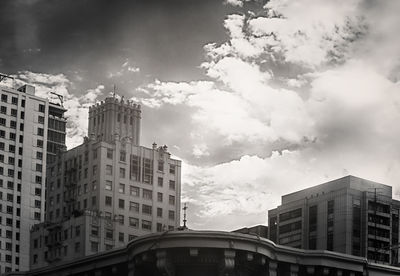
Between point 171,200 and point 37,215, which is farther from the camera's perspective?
point 37,215

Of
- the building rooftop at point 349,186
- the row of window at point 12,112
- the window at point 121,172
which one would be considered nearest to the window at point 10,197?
the row of window at point 12,112

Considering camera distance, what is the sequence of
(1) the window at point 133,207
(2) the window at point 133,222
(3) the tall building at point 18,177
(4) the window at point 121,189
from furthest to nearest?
(3) the tall building at point 18,177, (1) the window at point 133,207, (4) the window at point 121,189, (2) the window at point 133,222

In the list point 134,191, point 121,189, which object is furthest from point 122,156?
point 134,191

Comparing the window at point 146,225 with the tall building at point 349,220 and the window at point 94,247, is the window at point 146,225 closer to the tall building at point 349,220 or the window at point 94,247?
the window at point 94,247

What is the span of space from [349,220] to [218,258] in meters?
122

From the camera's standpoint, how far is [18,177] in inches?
7667

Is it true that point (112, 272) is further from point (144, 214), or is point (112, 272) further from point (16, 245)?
point (16, 245)

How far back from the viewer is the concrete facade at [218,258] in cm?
6794

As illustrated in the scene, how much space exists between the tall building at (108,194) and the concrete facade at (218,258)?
255ft

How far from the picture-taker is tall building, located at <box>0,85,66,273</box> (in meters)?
190

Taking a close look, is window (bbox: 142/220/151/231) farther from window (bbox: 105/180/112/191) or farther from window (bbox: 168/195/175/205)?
window (bbox: 105/180/112/191)

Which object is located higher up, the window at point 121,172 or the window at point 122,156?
the window at point 122,156

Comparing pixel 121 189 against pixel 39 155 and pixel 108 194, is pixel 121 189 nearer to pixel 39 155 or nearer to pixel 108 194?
pixel 108 194

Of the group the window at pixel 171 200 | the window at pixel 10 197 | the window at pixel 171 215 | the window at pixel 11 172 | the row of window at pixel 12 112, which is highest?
the row of window at pixel 12 112
